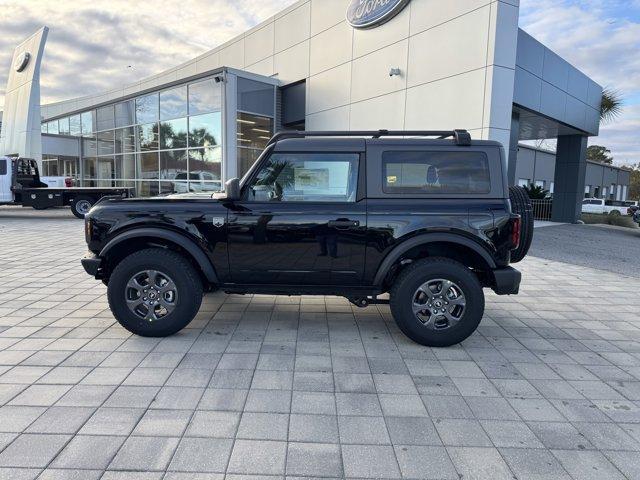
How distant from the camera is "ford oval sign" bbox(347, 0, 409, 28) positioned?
12.2 metres

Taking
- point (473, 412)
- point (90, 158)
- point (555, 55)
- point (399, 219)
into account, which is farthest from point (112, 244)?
point (90, 158)

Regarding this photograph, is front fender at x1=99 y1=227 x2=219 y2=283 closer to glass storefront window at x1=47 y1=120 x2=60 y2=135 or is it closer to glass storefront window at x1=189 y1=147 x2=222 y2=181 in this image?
glass storefront window at x1=189 y1=147 x2=222 y2=181

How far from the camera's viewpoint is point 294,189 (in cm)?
412

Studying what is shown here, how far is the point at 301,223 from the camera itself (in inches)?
159

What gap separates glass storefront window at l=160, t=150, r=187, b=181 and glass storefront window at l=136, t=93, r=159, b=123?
6.44 feet

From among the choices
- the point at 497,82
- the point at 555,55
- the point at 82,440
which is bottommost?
the point at 82,440

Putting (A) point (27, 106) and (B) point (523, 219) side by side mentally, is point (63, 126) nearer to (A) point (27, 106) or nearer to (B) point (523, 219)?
(A) point (27, 106)

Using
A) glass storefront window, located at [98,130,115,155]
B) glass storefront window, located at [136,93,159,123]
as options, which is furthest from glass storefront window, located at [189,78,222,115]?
glass storefront window, located at [98,130,115,155]

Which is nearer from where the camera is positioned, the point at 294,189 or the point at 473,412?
the point at 473,412

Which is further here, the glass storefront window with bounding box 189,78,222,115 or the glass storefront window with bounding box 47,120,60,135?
the glass storefront window with bounding box 47,120,60,135

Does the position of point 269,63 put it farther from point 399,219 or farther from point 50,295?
point 399,219

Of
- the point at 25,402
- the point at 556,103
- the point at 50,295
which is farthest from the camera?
the point at 556,103

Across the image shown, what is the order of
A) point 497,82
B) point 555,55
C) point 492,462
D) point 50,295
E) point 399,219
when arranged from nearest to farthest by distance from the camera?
point 492,462 → point 399,219 → point 50,295 → point 497,82 → point 555,55

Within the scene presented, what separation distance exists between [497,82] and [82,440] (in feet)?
34.2
